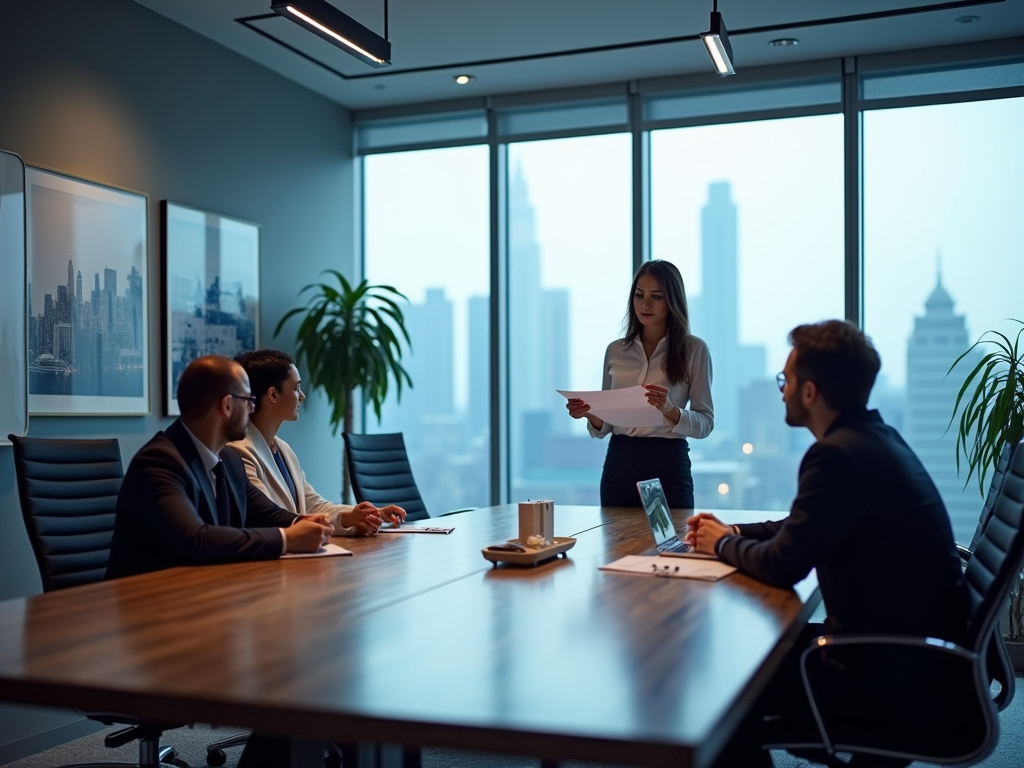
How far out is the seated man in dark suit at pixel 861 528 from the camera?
2.15 meters

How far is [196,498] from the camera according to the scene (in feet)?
9.14

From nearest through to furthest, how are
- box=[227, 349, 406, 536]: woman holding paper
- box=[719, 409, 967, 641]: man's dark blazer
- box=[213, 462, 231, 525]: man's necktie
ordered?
box=[719, 409, 967, 641]: man's dark blazer → box=[213, 462, 231, 525]: man's necktie → box=[227, 349, 406, 536]: woman holding paper

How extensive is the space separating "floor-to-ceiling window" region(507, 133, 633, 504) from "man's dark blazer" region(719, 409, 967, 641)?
14.0 feet

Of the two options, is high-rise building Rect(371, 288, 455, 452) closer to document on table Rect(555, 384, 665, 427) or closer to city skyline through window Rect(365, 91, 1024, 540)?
city skyline through window Rect(365, 91, 1024, 540)

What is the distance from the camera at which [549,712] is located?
1402mm

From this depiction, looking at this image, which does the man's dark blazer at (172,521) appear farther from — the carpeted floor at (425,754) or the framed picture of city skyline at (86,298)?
the framed picture of city skyline at (86,298)

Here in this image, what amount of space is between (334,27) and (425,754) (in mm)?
2823

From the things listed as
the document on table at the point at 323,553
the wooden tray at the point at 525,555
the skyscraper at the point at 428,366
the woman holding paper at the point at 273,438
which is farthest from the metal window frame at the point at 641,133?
the document on table at the point at 323,553

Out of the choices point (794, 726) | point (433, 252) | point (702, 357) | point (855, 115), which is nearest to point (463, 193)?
point (433, 252)

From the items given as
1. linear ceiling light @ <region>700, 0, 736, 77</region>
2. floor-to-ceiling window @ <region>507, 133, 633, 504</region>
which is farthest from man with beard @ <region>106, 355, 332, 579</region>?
floor-to-ceiling window @ <region>507, 133, 633, 504</region>

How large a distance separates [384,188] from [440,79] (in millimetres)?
1026

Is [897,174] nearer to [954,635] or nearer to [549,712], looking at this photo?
[954,635]

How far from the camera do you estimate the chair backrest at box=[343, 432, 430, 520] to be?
4.70m

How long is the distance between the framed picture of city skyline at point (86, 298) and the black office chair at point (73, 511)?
115cm
